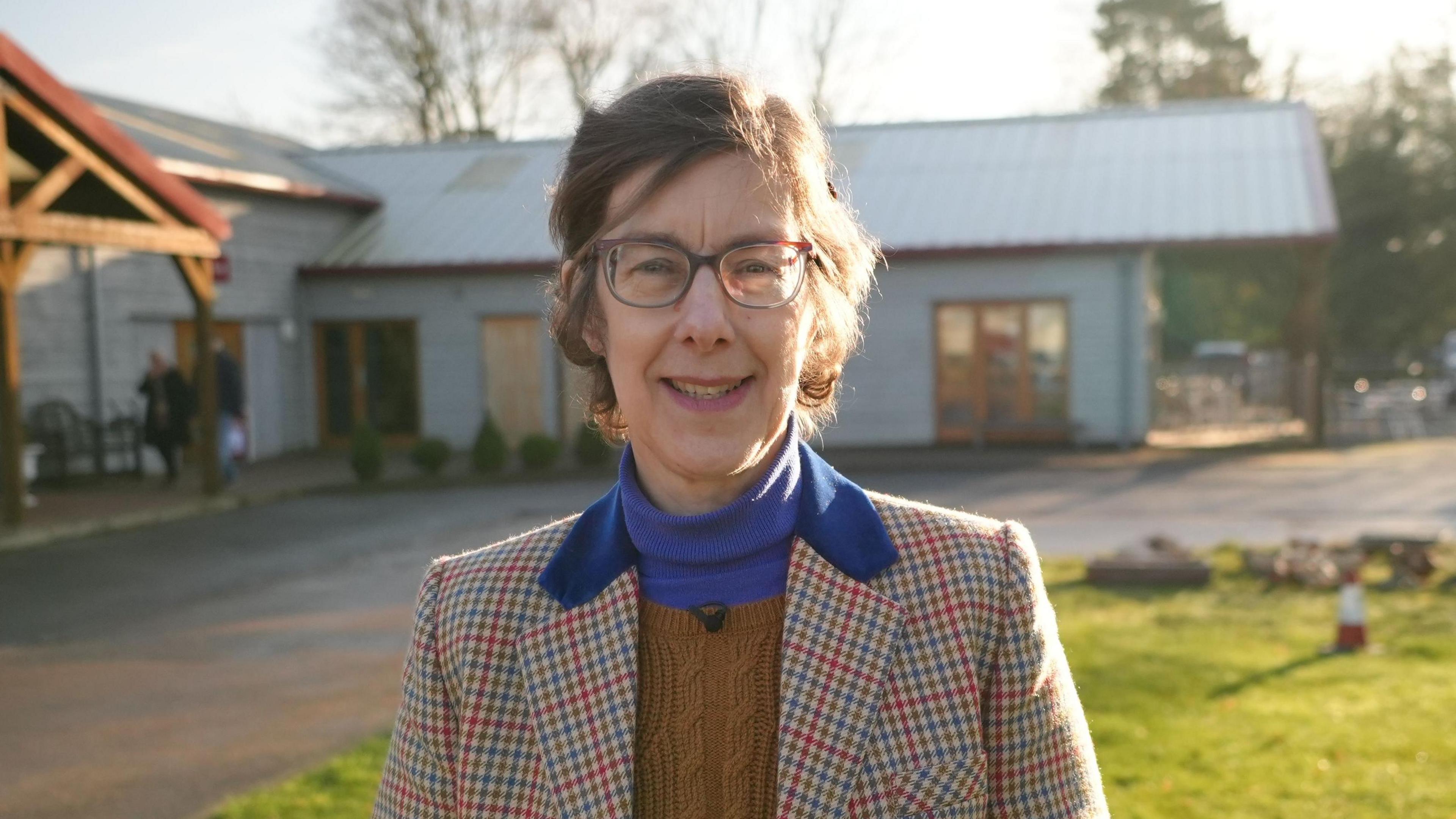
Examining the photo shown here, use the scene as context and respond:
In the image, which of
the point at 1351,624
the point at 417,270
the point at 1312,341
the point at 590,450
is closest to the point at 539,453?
the point at 590,450

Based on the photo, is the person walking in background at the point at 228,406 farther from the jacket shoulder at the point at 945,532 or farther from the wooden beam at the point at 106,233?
the jacket shoulder at the point at 945,532

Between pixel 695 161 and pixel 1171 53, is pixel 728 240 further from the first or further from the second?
pixel 1171 53

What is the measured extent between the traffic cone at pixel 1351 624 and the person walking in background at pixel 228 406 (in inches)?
547

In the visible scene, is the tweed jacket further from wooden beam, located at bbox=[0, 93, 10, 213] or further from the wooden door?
the wooden door

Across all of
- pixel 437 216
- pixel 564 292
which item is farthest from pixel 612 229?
pixel 437 216

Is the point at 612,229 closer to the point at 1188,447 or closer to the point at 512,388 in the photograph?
the point at 1188,447

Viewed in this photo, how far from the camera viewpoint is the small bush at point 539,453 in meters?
20.8

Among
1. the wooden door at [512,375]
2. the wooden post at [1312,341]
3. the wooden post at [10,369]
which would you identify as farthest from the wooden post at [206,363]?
the wooden post at [1312,341]

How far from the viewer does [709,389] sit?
1.95m

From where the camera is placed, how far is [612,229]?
1.96 metres

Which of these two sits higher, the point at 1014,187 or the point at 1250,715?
the point at 1014,187

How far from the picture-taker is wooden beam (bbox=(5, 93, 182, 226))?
13617mm

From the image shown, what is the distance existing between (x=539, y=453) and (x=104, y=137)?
313 inches

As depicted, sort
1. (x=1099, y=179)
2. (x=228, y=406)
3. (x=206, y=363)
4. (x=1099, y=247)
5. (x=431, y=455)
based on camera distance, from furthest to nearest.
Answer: (x=1099, y=179) → (x=1099, y=247) → (x=431, y=455) → (x=228, y=406) → (x=206, y=363)
